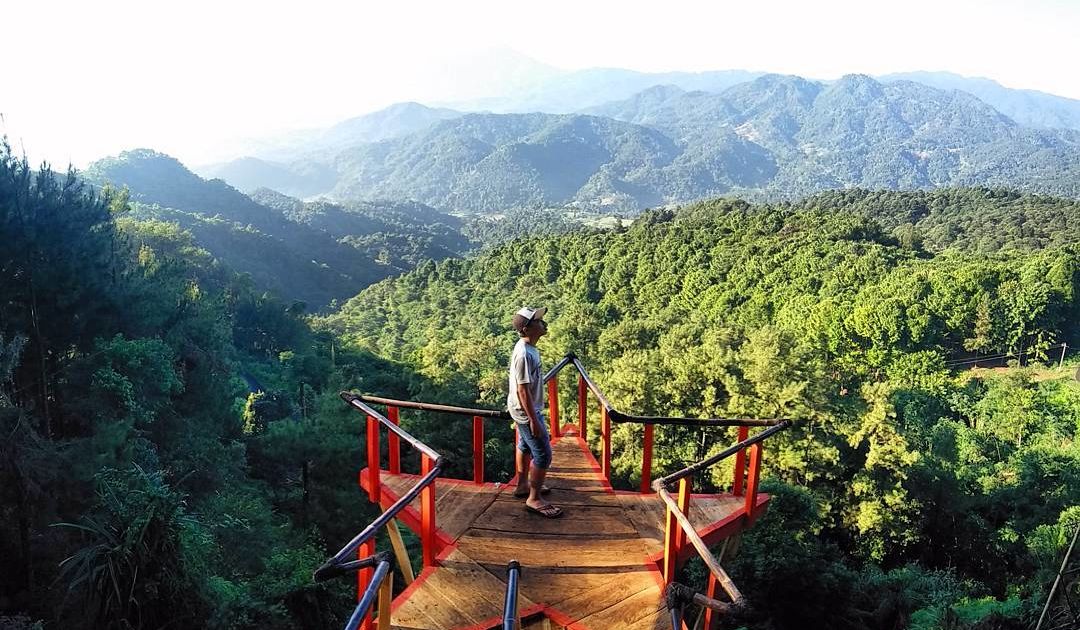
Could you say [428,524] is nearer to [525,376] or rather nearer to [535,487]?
[535,487]

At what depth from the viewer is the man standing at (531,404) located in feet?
17.8

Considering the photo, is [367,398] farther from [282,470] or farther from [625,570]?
[282,470]

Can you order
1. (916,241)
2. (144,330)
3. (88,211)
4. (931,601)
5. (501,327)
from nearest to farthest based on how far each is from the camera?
(931,601), (88,211), (144,330), (501,327), (916,241)

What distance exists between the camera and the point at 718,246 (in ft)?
234

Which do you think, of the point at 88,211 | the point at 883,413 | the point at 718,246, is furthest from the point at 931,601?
the point at 718,246

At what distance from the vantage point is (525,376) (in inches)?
213

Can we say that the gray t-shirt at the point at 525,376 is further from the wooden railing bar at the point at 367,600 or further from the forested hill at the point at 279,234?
the forested hill at the point at 279,234

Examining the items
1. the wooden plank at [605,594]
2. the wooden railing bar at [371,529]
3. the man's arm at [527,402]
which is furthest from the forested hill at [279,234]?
the wooden plank at [605,594]

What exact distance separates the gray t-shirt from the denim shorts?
10 cm

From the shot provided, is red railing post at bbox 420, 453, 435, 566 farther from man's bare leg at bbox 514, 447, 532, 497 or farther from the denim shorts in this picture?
man's bare leg at bbox 514, 447, 532, 497

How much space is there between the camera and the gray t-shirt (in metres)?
5.41

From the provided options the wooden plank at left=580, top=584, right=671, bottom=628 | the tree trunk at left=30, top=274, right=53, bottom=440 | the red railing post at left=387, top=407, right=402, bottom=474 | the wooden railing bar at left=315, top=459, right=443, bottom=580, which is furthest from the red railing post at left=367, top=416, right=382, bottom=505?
the tree trunk at left=30, top=274, right=53, bottom=440

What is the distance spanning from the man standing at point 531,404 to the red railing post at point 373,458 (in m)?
1.27

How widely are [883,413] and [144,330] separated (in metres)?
24.5
